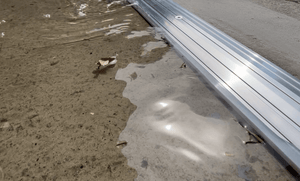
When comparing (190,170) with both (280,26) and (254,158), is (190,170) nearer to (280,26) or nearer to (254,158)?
(254,158)

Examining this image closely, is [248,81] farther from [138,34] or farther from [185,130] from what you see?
[138,34]

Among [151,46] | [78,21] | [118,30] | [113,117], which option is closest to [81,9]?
[78,21]

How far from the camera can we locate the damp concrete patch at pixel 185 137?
859 millimetres

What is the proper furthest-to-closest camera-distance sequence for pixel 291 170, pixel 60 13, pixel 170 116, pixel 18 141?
pixel 60 13
pixel 170 116
pixel 18 141
pixel 291 170

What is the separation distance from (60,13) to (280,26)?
2480mm

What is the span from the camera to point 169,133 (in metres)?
1.02

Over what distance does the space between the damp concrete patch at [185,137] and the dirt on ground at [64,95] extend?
0.09 m

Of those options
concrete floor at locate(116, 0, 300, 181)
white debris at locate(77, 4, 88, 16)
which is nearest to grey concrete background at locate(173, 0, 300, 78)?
concrete floor at locate(116, 0, 300, 181)

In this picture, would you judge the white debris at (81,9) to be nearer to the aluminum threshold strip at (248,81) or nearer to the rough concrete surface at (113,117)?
the rough concrete surface at (113,117)

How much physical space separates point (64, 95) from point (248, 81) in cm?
119

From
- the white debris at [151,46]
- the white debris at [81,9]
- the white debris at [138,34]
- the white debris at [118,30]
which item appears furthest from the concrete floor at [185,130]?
the white debris at [81,9]

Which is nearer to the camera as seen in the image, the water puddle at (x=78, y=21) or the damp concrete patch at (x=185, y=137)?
the damp concrete patch at (x=185, y=137)

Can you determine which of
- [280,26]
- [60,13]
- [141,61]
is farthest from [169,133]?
[60,13]

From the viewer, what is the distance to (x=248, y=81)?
1249 millimetres
